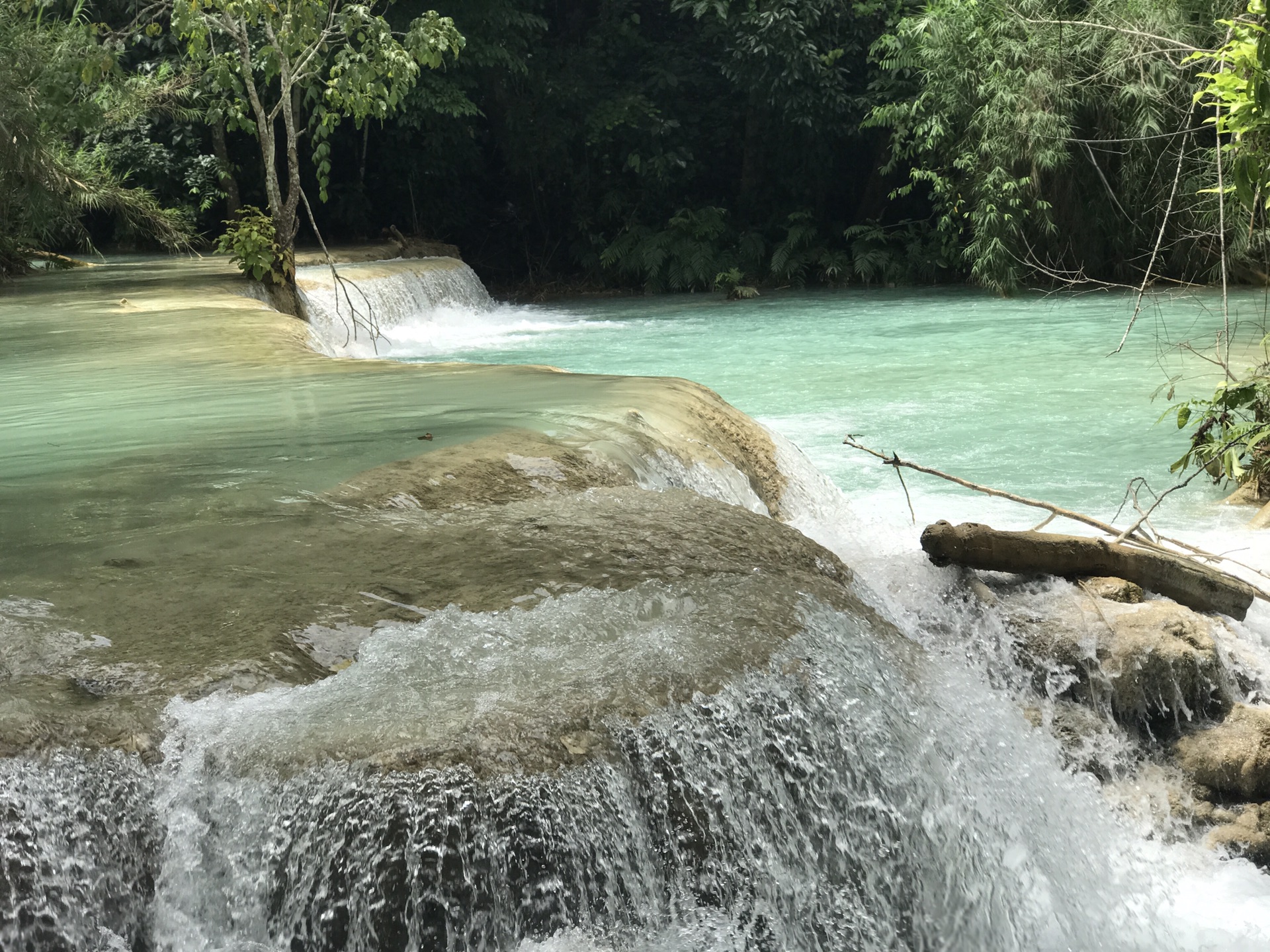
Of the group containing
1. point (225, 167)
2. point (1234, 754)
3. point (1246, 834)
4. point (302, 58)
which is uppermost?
point (302, 58)

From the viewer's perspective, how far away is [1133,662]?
4.01m

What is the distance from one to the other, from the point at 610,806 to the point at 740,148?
20059mm

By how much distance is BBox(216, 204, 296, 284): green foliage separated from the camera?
11.7 metres

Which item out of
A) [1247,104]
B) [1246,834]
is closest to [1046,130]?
[1247,104]

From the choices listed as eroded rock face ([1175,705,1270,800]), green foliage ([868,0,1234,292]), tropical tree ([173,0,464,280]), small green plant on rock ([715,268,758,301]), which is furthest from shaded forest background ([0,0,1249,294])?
eroded rock face ([1175,705,1270,800])

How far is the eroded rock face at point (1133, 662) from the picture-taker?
400 cm

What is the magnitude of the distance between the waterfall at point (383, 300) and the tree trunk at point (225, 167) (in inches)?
122

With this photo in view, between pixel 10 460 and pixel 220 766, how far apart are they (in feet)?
10.2

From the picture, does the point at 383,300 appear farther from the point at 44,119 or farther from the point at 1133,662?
the point at 1133,662

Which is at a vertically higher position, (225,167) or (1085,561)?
(225,167)

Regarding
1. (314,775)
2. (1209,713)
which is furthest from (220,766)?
(1209,713)

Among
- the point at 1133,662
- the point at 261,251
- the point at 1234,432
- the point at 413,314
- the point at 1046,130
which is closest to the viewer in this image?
the point at 1133,662

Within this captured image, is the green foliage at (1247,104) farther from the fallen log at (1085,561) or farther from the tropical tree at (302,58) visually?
the tropical tree at (302,58)

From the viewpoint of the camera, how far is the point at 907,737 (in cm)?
332
